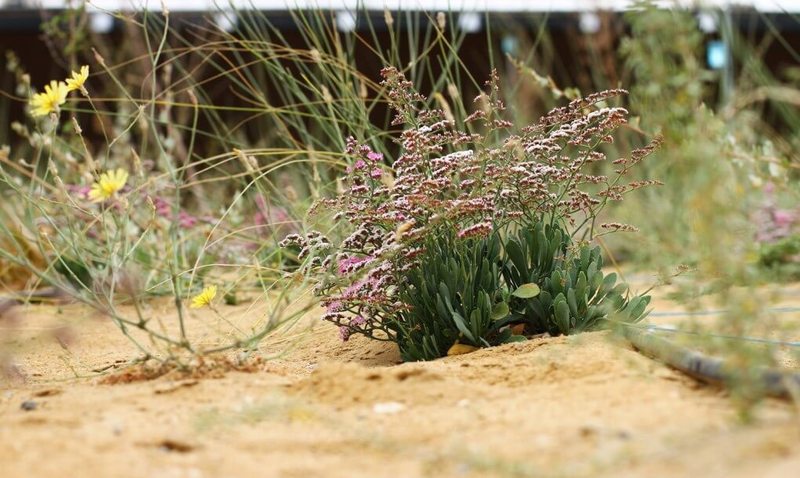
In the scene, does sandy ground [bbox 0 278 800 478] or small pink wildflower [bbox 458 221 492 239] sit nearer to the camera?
sandy ground [bbox 0 278 800 478]

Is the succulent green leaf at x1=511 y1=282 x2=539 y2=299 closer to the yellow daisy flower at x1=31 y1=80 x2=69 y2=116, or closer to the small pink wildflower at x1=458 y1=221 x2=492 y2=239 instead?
the small pink wildflower at x1=458 y1=221 x2=492 y2=239

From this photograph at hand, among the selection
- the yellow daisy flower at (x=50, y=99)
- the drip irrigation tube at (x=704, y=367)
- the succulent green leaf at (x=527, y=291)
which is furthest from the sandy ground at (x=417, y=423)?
the yellow daisy flower at (x=50, y=99)

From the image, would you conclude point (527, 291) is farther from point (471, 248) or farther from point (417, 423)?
point (417, 423)

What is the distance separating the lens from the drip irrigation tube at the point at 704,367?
1.73 m

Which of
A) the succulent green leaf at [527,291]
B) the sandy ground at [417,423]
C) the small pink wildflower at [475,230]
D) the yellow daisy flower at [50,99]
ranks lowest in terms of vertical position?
the sandy ground at [417,423]

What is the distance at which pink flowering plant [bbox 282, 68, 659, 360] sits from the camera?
2645mm

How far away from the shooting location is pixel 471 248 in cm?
279

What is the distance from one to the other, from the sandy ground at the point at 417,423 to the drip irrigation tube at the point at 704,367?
30 mm

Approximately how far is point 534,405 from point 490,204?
86 centimetres

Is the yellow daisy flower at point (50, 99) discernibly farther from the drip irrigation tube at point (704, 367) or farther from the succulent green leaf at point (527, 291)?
the drip irrigation tube at point (704, 367)

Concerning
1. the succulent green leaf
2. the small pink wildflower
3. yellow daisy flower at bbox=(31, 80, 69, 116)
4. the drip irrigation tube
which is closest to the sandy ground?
the drip irrigation tube

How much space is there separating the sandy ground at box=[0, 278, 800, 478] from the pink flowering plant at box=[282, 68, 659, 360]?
19 cm

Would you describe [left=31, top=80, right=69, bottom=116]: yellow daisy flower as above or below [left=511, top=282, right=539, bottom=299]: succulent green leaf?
above

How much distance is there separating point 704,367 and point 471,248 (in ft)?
3.08
